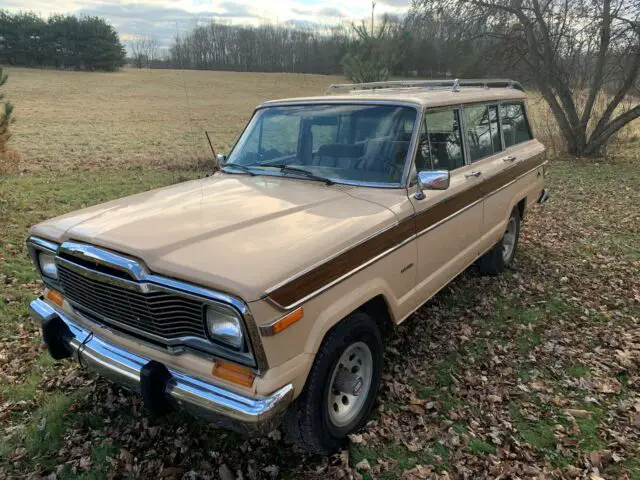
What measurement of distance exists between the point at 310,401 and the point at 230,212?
4.09 ft

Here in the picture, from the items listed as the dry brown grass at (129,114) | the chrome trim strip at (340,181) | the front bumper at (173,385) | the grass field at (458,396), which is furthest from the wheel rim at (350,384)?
the dry brown grass at (129,114)

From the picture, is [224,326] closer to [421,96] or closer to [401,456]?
[401,456]

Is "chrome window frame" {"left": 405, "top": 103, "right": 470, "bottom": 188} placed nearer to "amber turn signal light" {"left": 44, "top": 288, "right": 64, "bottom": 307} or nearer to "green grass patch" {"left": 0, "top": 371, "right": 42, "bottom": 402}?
"amber turn signal light" {"left": 44, "top": 288, "right": 64, "bottom": 307}

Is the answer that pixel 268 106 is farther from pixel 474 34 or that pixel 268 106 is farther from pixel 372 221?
pixel 474 34

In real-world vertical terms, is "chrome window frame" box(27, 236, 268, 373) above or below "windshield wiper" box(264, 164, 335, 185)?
below

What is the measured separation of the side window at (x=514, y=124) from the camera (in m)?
5.39

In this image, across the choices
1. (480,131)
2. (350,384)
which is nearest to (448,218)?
(480,131)

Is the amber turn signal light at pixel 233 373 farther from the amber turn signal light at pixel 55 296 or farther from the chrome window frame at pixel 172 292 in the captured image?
the amber turn signal light at pixel 55 296

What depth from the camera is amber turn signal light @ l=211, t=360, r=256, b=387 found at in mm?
2344

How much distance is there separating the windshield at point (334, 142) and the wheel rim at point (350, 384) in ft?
4.17

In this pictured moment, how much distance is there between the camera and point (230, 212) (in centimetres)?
303

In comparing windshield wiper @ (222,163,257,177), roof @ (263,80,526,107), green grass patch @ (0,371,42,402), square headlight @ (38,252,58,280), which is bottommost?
green grass patch @ (0,371,42,402)

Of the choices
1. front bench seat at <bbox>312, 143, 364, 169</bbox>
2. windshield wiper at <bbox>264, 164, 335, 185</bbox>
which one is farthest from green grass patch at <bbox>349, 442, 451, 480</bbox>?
front bench seat at <bbox>312, 143, 364, 169</bbox>

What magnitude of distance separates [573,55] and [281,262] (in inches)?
627
